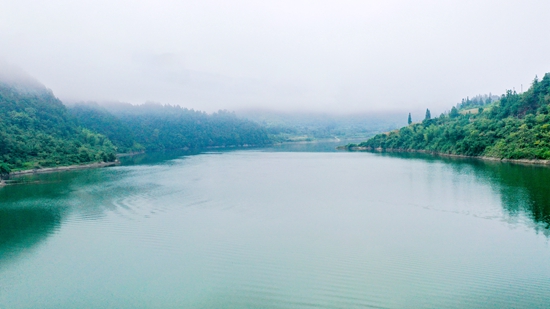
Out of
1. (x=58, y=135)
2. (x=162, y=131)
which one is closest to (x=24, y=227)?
(x=58, y=135)

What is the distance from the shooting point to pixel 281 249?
10781 millimetres

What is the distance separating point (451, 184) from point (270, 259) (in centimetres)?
1594

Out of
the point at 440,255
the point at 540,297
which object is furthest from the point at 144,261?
the point at 540,297

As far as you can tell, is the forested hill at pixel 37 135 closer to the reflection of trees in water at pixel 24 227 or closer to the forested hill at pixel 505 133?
the reflection of trees in water at pixel 24 227

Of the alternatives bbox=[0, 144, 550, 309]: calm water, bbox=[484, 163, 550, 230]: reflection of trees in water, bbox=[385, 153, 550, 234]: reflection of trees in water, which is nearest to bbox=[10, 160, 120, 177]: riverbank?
bbox=[0, 144, 550, 309]: calm water

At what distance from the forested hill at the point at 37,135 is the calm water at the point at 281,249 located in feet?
53.0

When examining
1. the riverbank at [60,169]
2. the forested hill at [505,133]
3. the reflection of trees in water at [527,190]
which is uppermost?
the forested hill at [505,133]

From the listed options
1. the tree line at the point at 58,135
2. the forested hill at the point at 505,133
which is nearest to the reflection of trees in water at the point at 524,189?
the forested hill at the point at 505,133

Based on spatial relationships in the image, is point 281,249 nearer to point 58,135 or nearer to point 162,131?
point 58,135

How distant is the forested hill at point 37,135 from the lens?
34.7m

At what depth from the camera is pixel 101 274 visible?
9344 mm

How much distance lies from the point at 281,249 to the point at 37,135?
38225mm

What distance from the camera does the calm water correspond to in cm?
782

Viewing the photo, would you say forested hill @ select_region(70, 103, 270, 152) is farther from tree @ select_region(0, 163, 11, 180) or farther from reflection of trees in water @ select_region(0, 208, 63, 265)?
reflection of trees in water @ select_region(0, 208, 63, 265)
